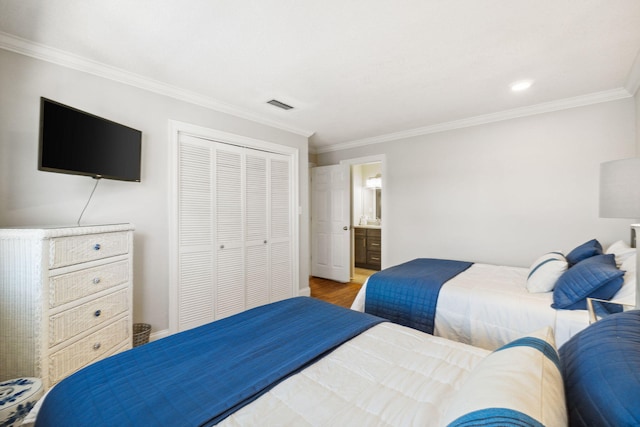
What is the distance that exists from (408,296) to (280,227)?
2.00 metres

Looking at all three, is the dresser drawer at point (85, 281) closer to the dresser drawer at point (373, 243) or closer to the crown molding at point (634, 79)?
the crown molding at point (634, 79)

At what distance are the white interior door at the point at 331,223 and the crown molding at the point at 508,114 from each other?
75cm

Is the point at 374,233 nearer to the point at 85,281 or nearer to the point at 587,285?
the point at 587,285

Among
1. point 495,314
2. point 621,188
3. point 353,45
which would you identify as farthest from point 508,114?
point 495,314

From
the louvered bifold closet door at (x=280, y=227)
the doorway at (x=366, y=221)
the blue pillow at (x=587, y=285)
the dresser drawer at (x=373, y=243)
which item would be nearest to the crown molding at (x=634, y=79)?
the blue pillow at (x=587, y=285)

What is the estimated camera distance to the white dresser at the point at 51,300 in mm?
1548

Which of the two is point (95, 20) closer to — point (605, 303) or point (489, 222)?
point (605, 303)

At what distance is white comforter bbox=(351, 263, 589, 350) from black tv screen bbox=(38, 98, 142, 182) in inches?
110

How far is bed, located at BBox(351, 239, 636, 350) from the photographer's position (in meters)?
1.74

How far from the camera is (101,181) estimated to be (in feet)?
7.63

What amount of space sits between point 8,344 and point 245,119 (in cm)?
275

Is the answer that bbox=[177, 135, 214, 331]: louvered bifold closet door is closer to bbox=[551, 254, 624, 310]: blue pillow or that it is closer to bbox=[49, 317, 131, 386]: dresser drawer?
bbox=[49, 317, 131, 386]: dresser drawer

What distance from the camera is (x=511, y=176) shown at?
3.40m

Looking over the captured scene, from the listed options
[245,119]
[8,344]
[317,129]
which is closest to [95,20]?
[245,119]
